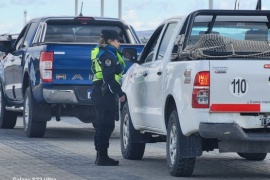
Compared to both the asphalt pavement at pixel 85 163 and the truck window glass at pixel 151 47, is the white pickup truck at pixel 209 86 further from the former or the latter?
the asphalt pavement at pixel 85 163

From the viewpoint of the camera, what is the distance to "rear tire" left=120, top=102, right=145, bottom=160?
15.7 metres

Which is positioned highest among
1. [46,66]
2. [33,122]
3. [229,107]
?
[229,107]

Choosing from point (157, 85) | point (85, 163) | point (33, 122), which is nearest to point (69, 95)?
point (33, 122)

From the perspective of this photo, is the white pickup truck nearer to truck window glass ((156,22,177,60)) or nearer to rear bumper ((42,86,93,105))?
truck window glass ((156,22,177,60))

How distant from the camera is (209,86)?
1247 cm

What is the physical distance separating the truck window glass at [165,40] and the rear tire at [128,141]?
1.33 m

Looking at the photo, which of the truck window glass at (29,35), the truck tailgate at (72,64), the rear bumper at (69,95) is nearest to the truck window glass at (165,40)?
the truck tailgate at (72,64)

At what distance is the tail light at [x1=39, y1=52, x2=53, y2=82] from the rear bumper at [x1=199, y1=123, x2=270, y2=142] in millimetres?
6967

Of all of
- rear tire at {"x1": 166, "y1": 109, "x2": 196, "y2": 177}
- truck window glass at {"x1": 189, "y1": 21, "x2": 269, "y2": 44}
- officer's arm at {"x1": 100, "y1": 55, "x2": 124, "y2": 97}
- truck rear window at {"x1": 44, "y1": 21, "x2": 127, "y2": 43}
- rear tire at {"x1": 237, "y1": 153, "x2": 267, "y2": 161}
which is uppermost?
truck window glass at {"x1": 189, "y1": 21, "x2": 269, "y2": 44}

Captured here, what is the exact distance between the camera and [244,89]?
12523 millimetres

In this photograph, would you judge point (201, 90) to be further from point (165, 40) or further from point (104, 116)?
point (104, 116)

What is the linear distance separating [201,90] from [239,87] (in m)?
0.40

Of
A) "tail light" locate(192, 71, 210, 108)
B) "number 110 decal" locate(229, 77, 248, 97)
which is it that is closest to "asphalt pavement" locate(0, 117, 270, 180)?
"tail light" locate(192, 71, 210, 108)

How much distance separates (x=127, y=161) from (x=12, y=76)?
6745mm
